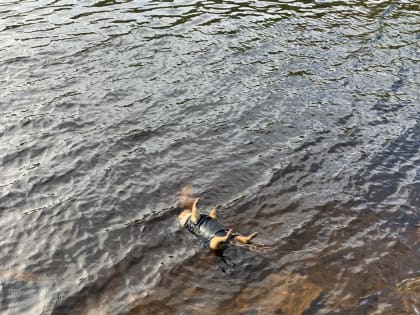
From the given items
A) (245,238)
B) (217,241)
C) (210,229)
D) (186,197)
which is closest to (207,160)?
(186,197)

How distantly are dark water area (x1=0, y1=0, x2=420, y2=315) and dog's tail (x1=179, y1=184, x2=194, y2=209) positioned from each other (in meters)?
0.19

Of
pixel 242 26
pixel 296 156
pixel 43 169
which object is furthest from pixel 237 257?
pixel 242 26

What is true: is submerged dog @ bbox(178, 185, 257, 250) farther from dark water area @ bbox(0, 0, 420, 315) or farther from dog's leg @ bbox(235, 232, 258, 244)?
dark water area @ bbox(0, 0, 420, 315)

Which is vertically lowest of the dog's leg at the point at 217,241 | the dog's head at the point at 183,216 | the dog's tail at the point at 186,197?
the dog's tail at the point at 186,197

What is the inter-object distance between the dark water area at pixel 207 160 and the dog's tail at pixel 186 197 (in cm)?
19

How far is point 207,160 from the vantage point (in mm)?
10406

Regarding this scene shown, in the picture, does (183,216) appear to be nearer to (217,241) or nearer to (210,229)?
(210,229)

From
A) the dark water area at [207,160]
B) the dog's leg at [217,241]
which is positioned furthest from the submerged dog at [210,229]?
the dark water area at [207,160]

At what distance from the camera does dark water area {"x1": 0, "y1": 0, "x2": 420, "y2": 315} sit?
7387mm

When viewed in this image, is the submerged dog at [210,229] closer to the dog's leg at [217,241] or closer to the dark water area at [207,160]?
the dog's leg at [217,241]

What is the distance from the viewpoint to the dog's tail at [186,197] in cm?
906

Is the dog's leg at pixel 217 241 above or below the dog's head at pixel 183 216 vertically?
above

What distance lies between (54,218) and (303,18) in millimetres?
13286

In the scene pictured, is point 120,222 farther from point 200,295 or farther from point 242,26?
point 242,26
